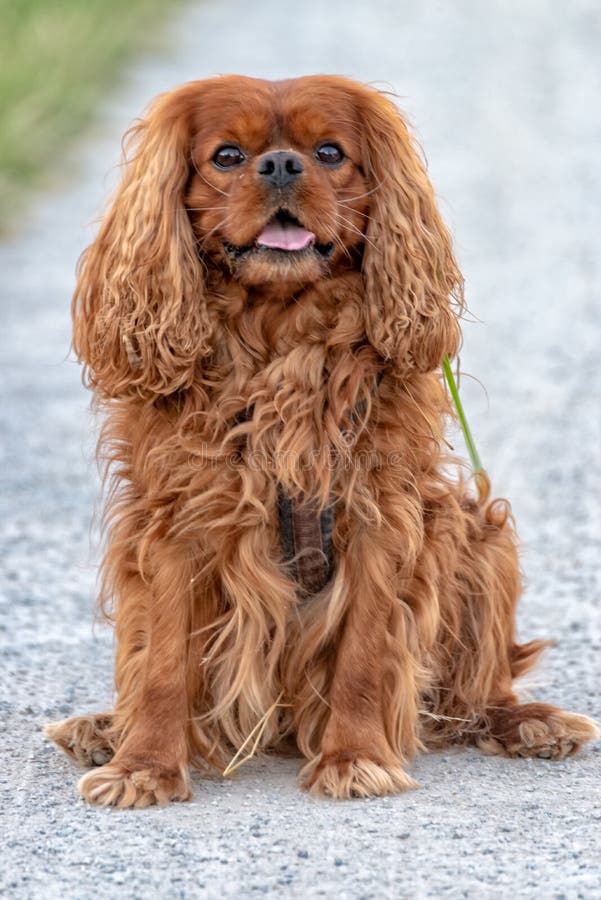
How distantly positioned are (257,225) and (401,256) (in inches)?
16.1

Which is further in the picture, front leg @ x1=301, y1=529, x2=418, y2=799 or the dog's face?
front leg @ x1=301, y1=529, x2=418, y2=799

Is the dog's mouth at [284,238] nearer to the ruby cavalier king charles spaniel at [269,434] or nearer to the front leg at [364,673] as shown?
the ruby cavalier king charles spaniel at [269,434]

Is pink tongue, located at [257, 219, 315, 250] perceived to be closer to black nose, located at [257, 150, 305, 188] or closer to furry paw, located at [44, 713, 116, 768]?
black nose, located at [257, 150, 305, 188]

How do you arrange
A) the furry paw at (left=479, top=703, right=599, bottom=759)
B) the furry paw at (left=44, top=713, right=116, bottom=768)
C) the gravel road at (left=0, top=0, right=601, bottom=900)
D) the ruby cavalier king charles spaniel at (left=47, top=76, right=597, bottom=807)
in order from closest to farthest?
the gravel road at (left=0, top=0, right=601, bottom=900)
the ruby cavalier king charles spaniel at (left=47, top=76, right=597, bottom=807)
the furry paw at (left=44, top=713, right=116, bottom=768)
the furry paw at (left=479, top=703, right=599, bottom=759)

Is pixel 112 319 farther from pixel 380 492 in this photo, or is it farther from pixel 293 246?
pixel 380 492

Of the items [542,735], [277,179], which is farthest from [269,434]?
[542,735]

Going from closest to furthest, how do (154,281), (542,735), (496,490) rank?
(154,281), (542,735), (496,490)

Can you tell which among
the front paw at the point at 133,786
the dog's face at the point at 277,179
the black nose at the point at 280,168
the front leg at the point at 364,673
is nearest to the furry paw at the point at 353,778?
the front leg at the point at 364,673

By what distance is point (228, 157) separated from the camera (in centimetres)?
390

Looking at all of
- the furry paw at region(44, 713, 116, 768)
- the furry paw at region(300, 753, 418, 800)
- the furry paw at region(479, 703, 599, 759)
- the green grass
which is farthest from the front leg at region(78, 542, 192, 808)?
the green grass

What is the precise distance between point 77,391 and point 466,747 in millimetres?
4441

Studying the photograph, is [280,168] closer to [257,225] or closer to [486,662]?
[257,225]

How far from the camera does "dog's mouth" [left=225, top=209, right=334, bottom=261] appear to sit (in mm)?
3811

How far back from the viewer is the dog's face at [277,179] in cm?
378
